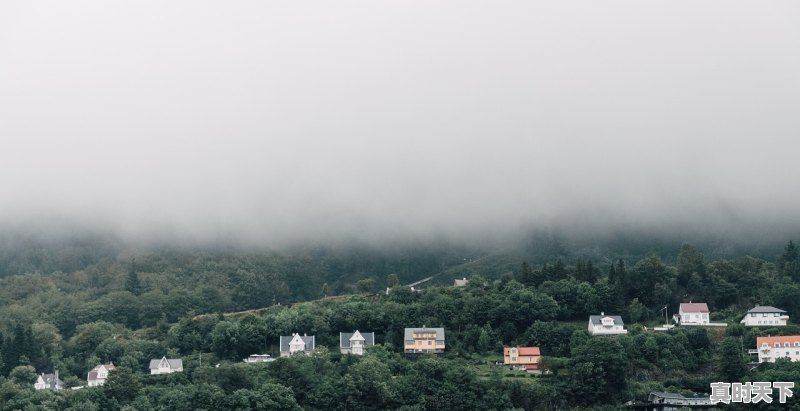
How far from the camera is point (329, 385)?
75.9 metres

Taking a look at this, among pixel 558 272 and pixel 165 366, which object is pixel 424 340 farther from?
pixel 165 366

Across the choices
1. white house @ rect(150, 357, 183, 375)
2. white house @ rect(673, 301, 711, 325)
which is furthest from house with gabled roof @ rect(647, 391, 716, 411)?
white house @ rect(150, 357, 183, 375)

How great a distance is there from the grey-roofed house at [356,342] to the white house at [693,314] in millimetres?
21114

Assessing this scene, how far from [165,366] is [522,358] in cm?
2380

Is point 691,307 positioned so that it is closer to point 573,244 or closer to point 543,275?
point 543,275

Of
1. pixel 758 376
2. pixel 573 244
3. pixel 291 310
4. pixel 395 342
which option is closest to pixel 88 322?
pixel 291 310

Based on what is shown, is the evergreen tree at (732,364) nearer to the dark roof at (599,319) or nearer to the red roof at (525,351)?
the dark roof at (599,319)

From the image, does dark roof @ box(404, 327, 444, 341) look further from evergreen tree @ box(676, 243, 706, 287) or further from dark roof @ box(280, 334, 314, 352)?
evergreen tree @ box(676, 243, 706, 287)

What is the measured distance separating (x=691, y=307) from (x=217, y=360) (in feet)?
106

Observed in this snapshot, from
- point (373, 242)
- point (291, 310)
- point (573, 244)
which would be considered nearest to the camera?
point (291, 310)

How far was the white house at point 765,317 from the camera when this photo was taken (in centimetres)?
8281

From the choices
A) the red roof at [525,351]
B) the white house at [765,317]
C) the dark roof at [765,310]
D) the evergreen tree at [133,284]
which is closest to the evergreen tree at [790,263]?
the dark roof at [765,310]

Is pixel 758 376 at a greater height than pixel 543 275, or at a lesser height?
lesser

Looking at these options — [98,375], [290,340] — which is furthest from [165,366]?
[290,340]
